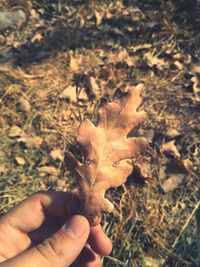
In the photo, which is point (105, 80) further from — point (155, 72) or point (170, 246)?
point (170, 246)

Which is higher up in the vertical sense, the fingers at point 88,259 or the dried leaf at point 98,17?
the dried leaf at point 98,17

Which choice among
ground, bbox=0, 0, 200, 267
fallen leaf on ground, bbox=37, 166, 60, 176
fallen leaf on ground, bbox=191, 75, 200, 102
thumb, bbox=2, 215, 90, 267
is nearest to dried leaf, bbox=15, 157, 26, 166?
ground, bbox=0, 0, 200, 267

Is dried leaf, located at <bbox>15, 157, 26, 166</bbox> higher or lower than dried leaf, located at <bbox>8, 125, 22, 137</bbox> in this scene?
lower

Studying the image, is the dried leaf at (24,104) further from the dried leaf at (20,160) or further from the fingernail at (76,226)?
the fingernail at (76,226)

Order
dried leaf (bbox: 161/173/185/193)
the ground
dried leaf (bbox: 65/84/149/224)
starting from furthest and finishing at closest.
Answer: dried leaf (bbox: 161/173/185/193) < the ground < dried leaf (bbox: 65/84/149/224)

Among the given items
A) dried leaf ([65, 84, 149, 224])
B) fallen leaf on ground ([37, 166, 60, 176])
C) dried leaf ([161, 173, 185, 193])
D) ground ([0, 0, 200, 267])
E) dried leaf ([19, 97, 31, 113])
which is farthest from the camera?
dried leaf ([19, 97, 31, 113])

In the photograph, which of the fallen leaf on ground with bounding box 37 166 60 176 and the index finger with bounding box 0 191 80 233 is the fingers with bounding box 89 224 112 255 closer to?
the index finger with bounding box 0 191 80 233

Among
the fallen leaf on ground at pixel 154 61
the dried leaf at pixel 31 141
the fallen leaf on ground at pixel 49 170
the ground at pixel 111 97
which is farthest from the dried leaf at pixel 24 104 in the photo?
the fallen leaf on ground at pixel 154 61

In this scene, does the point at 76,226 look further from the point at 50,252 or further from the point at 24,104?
the point at 24,104
